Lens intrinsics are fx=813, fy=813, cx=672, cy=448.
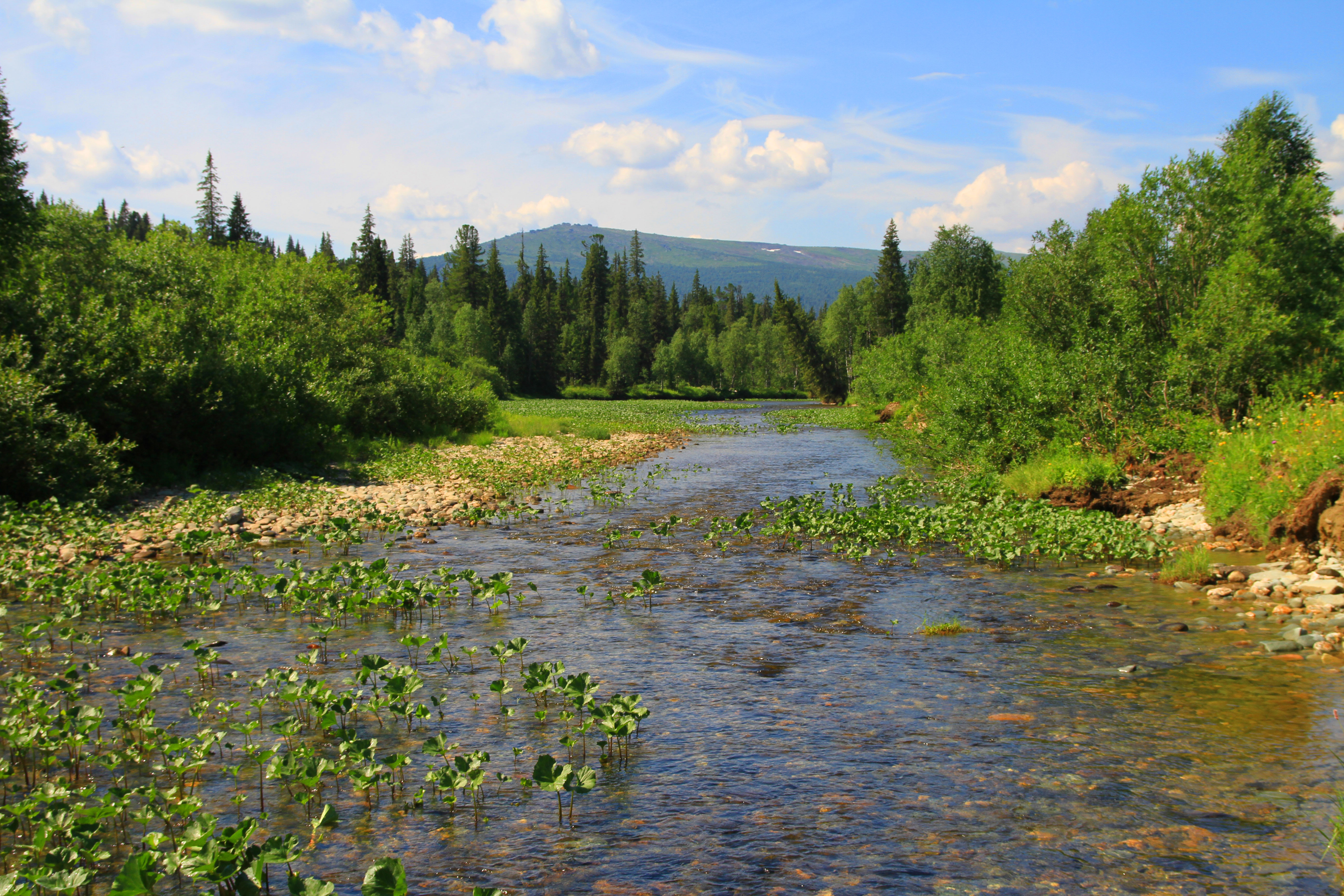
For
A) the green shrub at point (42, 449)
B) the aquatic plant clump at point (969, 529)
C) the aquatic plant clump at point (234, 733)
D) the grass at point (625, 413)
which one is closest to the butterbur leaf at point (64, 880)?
the aquatic plant clump at point (234, 733)

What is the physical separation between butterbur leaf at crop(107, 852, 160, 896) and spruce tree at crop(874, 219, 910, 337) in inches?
3546

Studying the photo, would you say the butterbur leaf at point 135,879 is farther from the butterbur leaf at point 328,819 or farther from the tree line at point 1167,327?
the tree line at point 1167,327

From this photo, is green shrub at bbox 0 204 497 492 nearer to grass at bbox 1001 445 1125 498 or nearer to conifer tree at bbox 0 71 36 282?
conifer tree at bbox 0 71 36 282

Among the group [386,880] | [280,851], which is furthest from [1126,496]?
[280,851]

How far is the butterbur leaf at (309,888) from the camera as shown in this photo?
4.50m

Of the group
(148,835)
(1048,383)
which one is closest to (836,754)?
(148,835)

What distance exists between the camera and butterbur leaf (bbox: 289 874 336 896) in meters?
4.50

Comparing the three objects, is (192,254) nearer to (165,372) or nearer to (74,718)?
(165,372)

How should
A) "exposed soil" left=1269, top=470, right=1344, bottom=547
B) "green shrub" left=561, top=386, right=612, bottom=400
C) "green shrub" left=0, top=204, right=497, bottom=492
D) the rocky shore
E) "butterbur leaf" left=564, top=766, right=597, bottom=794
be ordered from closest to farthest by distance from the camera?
"butterbur leaf" left=564, top=766, right=597, bottom=794
"exposed soil" left=1269, top=470, right=1344, bottom=547
the rocky shore
"green shrub" left=0, top=204, right=497, bottom=492
"green shrub" left=561, top=386, right=612, bottom=400

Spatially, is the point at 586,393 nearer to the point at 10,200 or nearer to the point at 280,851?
the point at 10,200

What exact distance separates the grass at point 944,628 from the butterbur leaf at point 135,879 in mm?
9197

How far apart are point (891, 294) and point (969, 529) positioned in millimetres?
76892

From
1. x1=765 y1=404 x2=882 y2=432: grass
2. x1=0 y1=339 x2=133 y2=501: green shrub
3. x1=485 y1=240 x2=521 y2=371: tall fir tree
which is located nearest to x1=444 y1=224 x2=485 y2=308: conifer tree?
x1=485 y1=240 x2=521 y2=371: tall fir tree

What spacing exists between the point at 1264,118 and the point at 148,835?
44.6 meters
